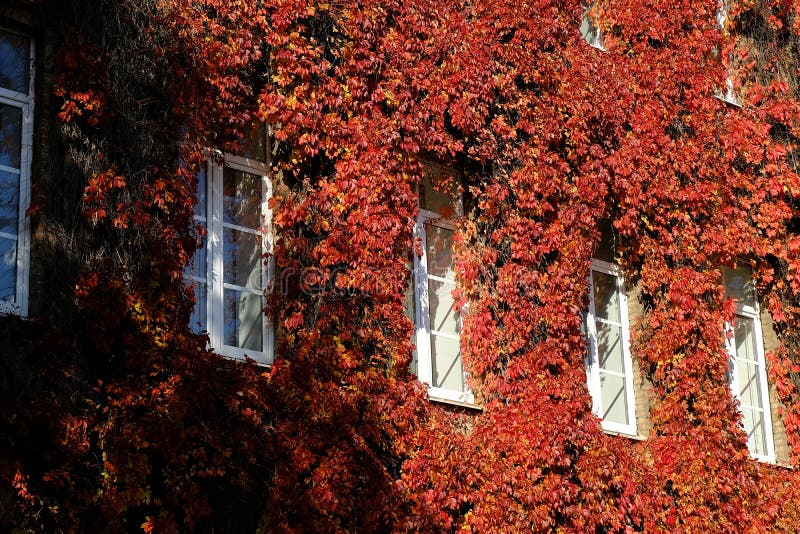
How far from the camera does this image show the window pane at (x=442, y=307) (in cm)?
1098

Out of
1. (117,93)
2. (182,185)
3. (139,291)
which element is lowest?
(139,291)

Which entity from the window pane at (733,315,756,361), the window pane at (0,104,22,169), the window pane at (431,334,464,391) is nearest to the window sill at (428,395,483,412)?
the window pane at (431,334,464,391)

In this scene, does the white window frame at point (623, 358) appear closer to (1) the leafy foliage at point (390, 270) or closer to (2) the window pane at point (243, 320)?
(1) the leafy foliage at point (390, 270)

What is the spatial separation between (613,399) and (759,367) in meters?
2.61

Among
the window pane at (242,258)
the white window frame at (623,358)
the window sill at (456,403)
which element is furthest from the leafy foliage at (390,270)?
the window pane at (242,258)

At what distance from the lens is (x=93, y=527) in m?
Answer: 7.82

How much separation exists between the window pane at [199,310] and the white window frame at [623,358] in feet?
13.8

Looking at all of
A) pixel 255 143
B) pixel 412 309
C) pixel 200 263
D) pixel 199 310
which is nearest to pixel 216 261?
pixel 200 263

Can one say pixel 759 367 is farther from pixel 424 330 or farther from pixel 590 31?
pixel 424 330

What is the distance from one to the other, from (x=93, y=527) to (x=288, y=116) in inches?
147

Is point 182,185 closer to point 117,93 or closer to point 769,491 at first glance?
point 117,93

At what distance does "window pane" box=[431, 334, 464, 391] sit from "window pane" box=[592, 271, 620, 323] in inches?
87.8

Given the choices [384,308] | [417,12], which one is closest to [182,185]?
[384,308]

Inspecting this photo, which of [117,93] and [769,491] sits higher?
[117,93]
